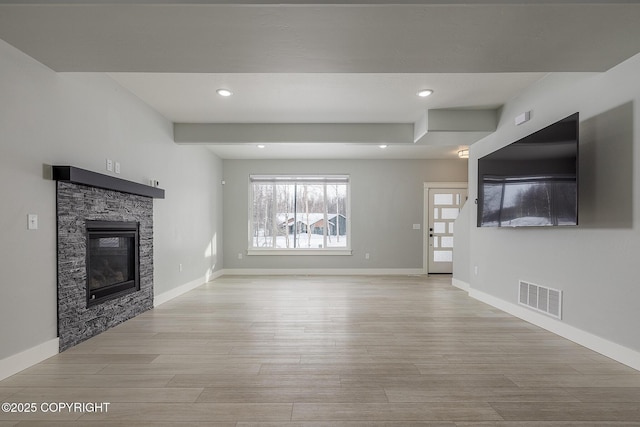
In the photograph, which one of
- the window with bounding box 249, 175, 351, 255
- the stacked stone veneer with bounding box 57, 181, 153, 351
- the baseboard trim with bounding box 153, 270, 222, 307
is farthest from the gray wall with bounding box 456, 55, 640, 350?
the baseboard trim with bounding box 153, 270, 222, 307

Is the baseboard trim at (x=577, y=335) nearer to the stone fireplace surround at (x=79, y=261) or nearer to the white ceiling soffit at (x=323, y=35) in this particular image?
the white ceiling soffit at (x=323, y=35)

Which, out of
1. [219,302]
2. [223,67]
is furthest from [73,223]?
[219,302]

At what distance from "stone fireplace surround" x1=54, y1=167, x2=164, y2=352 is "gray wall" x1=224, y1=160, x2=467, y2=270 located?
3712mm

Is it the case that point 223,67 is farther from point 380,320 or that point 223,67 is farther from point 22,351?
point 380,320

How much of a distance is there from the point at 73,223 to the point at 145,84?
1.64 meters

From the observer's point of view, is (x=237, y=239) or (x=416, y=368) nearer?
(x=416, y=368)

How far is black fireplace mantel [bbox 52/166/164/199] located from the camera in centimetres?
278

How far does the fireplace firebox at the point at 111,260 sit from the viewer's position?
3264 millimetres

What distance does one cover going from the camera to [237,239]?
7.59m

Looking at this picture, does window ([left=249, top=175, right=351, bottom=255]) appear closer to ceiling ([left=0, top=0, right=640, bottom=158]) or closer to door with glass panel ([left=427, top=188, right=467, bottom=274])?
door with glass panel ([left=427, top=188, right=467, bottom=274])

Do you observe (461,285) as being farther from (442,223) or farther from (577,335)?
(577,335)

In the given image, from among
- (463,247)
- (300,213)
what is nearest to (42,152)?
(300,213)

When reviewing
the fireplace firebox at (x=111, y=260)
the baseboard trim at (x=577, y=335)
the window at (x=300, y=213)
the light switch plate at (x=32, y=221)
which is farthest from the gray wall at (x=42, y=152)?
the baseboard trim at (x=577, y=335)

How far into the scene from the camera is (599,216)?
2.85 metres
